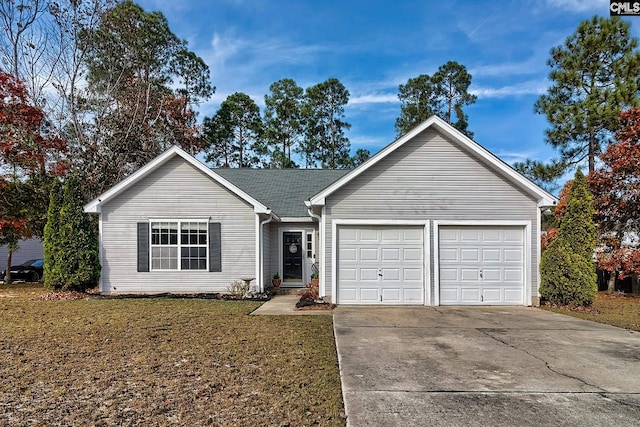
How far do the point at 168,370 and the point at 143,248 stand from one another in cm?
859

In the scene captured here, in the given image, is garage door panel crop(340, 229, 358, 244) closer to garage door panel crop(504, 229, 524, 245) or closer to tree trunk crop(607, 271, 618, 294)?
garage door panel crop(504, 229, 524, 245)

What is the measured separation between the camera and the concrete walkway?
9.85 meters

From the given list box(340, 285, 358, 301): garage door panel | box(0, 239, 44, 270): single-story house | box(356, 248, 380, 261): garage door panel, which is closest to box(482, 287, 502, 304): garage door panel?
box(356, 248, 380, 261): garage door panel

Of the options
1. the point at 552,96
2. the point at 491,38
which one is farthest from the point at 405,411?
the point at 552,96

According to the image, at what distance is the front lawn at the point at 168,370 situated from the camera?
13.0 ft

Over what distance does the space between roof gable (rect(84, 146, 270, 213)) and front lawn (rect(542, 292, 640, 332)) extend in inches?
356

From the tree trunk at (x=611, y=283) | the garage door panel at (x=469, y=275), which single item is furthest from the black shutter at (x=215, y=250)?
the tree trunk at (x=611, y=283)

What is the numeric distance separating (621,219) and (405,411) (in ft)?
49.2

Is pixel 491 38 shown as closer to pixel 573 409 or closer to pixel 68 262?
pixel 573 409

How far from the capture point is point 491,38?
14.6 meters

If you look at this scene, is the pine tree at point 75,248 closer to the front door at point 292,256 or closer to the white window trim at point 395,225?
the front door at point 292,256

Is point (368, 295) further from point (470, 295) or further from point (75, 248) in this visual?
point (75, 248)

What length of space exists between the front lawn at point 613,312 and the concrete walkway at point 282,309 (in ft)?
20.4

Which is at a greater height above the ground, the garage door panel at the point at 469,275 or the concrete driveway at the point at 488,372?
the garage door panel at the point at 469,275
